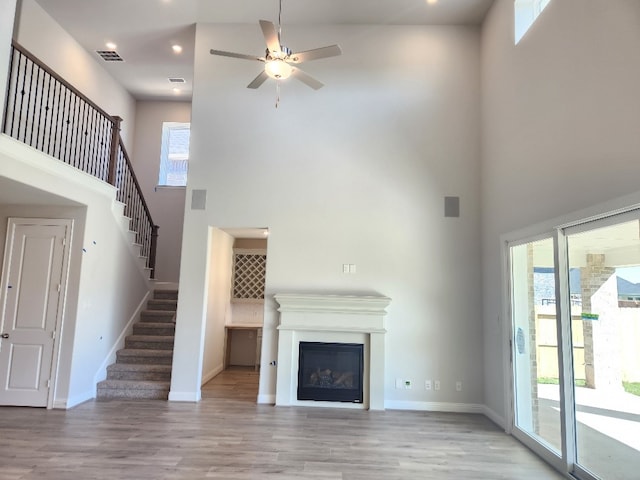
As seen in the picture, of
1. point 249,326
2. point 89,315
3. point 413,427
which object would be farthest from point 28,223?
point 413,427

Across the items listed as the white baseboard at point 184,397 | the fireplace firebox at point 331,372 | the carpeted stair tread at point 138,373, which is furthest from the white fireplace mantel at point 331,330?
the carpeted stair tread at point 138,373

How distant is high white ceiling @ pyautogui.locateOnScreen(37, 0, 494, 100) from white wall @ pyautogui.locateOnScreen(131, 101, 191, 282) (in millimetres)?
2150

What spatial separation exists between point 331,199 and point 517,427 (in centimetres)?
347

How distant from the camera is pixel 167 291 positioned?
280 inches

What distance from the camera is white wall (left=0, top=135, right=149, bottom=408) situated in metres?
4.39

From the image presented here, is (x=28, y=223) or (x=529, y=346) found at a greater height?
(x=28, y=223)

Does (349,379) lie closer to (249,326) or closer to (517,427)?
(517,427)

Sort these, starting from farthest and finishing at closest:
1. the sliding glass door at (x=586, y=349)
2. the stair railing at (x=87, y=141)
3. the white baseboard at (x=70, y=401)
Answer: the stair railing at (x=87, y=141)
the white baseboard at (x=70, y=401)
the sliding glass door at (x=586, y=349)

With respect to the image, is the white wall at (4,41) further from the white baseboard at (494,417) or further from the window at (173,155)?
the white baseboard at (494,417)

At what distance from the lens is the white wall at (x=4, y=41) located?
3723mm

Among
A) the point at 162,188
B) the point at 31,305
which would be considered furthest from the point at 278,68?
the point at 162,188

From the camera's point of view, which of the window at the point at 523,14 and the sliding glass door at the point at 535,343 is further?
the window at the point at 523,14

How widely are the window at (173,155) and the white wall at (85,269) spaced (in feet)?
9.32

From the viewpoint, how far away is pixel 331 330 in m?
5.21
